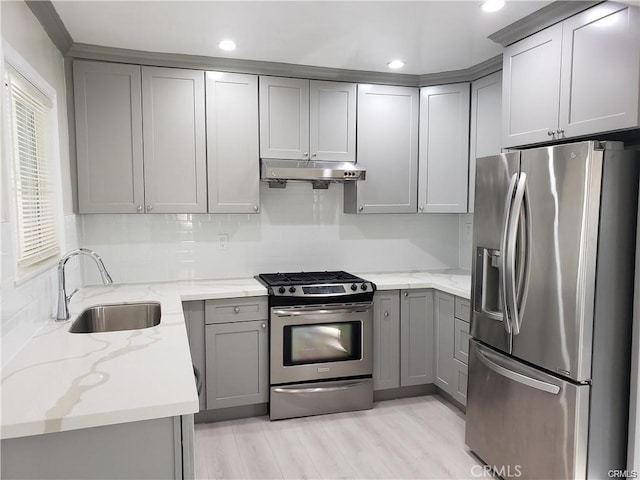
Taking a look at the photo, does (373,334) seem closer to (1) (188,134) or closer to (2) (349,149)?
(2) (349,149)

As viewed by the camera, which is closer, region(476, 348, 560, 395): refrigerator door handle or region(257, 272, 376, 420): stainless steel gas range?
region(476, 348, 560, 395): refrigerator door handle

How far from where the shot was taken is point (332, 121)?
351 centimetres

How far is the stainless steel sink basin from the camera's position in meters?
2.64

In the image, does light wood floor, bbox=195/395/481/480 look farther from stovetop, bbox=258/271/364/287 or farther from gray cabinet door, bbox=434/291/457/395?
stovetop, bbox=258/271/364/287

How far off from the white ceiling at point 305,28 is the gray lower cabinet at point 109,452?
2.01 metres

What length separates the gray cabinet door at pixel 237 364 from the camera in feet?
10.2

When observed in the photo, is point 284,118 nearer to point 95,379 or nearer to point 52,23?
point 52,23

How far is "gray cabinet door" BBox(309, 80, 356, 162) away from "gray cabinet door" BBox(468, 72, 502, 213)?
915mm

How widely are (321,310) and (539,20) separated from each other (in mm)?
2181

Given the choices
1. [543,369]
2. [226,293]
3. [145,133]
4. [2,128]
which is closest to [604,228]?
[543,369]

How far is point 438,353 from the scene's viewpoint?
348cm

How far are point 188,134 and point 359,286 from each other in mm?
1620

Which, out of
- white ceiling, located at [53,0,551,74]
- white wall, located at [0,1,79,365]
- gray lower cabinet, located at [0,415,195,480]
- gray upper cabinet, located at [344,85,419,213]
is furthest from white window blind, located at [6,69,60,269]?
gray upper cabinet, located at [344,85,419,213]

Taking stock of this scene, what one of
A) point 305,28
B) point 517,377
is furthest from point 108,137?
point 517,377
